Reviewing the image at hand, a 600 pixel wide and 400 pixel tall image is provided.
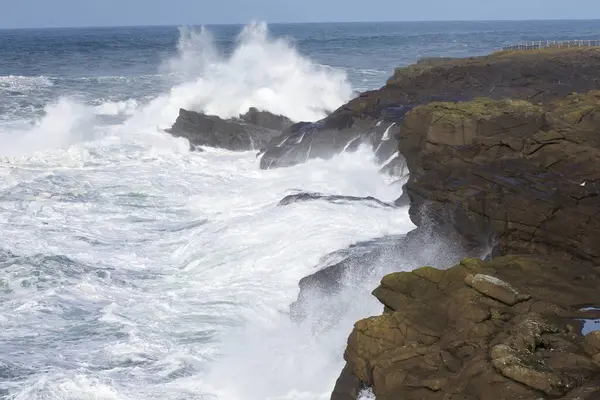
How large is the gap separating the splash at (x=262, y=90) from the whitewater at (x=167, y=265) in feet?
14.6

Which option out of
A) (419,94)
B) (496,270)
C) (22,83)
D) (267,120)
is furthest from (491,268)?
(22,83)

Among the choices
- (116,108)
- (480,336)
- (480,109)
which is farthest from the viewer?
(116,108)

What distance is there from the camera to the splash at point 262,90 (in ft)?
128

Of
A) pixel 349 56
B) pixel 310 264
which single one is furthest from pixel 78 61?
pixel 310 264

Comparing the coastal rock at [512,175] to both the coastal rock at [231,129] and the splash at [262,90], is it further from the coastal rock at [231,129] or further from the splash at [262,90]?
the splash at [262,90]

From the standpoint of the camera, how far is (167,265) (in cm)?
1898

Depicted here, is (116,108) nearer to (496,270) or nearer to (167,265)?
(167,265)

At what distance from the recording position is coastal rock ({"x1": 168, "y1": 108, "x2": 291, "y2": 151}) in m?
33.1

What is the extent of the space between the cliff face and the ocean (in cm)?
199

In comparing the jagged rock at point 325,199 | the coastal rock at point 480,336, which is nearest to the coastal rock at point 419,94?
the jagged rock at point 325,199

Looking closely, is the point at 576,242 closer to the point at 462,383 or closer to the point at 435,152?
the point at 435,152

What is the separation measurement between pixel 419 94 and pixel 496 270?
1874 centimetres

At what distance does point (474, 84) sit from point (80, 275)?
17.5 m

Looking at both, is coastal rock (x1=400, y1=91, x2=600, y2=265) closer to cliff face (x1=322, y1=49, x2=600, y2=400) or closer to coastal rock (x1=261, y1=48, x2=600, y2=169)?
cliff face (x1=322, y1=49, x2=600, y2=400)
